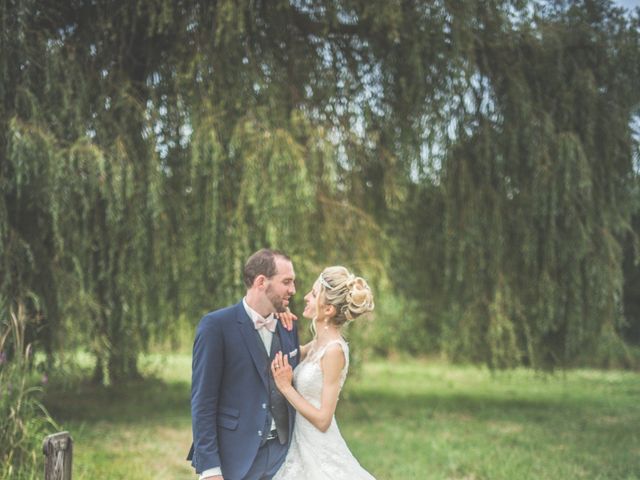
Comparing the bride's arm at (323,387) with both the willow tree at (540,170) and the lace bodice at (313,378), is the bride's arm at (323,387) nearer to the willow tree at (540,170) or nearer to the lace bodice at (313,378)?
the lace bodice at (313,378)

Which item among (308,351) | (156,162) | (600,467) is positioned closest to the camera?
(308,351)

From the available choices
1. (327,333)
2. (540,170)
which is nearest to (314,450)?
(327,333)

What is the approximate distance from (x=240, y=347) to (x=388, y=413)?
7.48 metres

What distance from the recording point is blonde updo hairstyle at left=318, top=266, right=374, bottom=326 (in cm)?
337

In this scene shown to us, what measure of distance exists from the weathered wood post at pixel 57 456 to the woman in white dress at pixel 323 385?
1.13m

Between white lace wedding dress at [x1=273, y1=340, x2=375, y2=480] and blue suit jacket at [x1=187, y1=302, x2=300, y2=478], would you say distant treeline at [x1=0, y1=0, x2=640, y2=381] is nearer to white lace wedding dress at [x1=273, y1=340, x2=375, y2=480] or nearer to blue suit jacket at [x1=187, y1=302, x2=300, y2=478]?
white lace wedding dress at [x1=273, y1=340, x2=375, y2=480]

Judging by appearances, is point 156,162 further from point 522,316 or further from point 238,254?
point 522,316

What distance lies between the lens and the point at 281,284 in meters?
3.28

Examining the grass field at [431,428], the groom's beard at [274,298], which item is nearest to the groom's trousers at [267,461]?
the groom's beard at [274,298]

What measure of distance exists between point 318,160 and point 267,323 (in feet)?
15.6

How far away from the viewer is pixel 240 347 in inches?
129

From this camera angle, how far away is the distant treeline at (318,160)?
743cm

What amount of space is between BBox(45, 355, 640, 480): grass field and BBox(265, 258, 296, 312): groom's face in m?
3.77

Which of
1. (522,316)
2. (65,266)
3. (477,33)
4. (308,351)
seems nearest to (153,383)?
(65,266)
